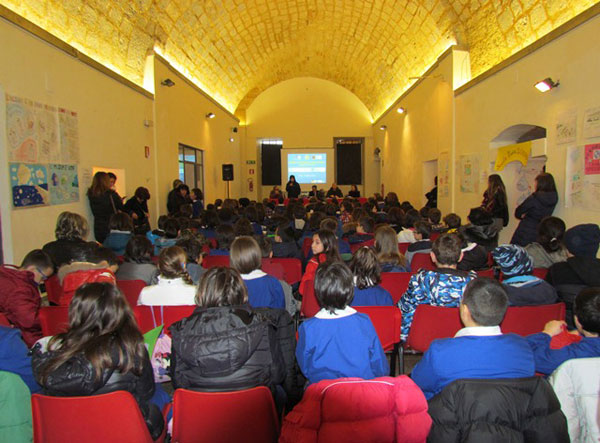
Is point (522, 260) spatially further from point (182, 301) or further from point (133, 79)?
point (133, 79)

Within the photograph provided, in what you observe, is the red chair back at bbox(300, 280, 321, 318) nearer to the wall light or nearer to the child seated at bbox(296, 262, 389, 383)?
the child seated at bbox(296, 262, 389, 383)

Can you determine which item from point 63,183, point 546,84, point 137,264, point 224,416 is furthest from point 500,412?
point 63,183

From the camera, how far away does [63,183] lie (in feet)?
19.2

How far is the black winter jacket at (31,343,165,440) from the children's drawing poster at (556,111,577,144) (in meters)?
5.37

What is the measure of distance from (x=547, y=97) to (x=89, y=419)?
247 inches

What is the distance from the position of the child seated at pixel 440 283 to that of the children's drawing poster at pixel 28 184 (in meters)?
4.39

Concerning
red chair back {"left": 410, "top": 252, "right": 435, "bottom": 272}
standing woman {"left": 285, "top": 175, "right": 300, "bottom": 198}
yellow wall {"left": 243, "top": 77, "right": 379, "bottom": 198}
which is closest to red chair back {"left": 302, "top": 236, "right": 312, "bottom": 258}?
red chair back {"left": 410, "top": 252, "right": 435, "bottom": 272}

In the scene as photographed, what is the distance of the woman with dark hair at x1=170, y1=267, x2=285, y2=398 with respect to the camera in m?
1.82

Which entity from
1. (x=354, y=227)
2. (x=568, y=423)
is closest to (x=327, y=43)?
(x=354, y=227)

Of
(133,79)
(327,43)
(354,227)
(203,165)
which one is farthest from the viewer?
(327,43)

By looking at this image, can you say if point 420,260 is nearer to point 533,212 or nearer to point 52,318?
point 533,212

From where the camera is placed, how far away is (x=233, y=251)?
10.2 feet

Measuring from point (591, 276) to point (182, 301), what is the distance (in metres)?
2.73

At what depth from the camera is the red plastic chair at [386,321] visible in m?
2.62
